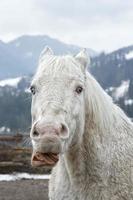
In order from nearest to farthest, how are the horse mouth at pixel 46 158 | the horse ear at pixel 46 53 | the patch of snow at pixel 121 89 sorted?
the horse mouth at pixel 46 158 → the horse ear at pixel 46 53 → the patch of snow at pixel 121 89

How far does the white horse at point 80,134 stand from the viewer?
4.31 metres

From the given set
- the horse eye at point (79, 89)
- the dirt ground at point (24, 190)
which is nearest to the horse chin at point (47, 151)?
the horse eye at point (79, 89)

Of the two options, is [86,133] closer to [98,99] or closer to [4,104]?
[98,99]

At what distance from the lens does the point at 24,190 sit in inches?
494

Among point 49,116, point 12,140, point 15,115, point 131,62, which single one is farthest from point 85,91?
point 131,62

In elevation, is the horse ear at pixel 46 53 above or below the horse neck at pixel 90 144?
above

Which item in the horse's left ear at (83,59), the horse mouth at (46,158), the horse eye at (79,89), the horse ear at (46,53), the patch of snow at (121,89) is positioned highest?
the patch of snow at (121,89)

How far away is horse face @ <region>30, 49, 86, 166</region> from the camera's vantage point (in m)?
4.10

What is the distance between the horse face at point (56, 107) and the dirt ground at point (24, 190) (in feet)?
23.4

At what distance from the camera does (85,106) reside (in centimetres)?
490

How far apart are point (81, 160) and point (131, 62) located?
591 feet

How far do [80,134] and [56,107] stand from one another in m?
0.58

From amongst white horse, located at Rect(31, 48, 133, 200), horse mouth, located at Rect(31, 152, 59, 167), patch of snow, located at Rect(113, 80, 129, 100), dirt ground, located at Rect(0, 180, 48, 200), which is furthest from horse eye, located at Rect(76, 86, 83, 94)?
patch of snow, located at Rect(113, 80, 129, 100)

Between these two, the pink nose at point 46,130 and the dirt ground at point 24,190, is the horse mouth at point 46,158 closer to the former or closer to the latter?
the pink nose at point 46,130
